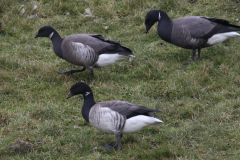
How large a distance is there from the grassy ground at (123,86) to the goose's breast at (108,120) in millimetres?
352

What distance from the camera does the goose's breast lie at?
5207 mm

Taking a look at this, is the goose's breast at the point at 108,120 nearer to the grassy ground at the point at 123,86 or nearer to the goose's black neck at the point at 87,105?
the goose's black neck at the point at 87,105

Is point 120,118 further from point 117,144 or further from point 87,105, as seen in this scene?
point 87,105

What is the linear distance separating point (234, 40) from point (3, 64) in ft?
19.7

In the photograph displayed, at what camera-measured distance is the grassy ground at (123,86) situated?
5336 mm

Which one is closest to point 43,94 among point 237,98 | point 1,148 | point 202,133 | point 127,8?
point 1,148

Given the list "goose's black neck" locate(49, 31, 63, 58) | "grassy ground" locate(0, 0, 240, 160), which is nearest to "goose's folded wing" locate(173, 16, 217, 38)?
"grassy ground" locate(0, 0, 240, 160)

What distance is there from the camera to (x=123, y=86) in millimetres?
7449

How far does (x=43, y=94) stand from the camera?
718 centimetres

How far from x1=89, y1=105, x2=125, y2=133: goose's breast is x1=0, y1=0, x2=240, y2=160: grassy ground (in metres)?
0.35

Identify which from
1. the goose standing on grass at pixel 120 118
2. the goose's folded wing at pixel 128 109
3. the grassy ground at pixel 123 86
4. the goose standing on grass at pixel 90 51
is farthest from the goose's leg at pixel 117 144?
the goose standing on grass at pixel 90 51

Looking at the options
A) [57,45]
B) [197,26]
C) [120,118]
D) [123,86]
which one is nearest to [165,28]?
[197,26]

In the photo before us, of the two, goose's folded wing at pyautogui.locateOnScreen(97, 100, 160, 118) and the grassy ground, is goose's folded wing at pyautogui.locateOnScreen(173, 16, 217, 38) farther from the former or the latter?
goose's folded wing at pyautogui.locateOnScreen(97, 100, 160, 118)

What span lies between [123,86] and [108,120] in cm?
229
